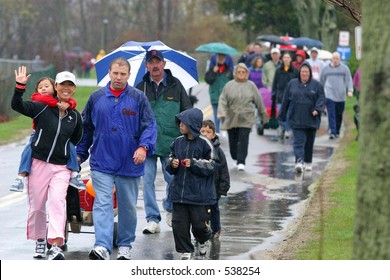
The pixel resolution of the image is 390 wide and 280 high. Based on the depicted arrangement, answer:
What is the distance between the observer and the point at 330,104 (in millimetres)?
27516

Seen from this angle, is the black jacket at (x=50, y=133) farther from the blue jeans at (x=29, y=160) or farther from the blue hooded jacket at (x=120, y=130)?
the blue hooded jacket at (x=120, y=130)

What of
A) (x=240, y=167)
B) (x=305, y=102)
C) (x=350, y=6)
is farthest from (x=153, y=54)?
(x=240, y=167)

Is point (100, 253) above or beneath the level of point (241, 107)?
beneath

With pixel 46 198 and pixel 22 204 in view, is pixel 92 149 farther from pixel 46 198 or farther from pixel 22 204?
pixel 22 204

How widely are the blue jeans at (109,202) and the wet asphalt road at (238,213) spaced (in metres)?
0.50

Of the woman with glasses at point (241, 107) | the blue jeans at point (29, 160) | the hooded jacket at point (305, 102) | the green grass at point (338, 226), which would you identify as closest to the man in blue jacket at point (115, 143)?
the blue jeans at point (29, 160)

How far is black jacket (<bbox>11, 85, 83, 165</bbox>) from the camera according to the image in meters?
11.1

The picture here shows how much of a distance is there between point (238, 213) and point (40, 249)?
13.5 feet

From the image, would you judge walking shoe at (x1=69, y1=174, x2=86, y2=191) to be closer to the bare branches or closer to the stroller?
the bare branches

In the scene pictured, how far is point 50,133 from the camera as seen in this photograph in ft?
36.6

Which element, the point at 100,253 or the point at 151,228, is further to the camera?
the point at 151,228

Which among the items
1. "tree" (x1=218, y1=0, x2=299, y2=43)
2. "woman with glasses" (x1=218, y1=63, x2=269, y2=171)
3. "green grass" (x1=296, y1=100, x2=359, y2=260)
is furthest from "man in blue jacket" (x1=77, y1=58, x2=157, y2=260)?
"tree" (x1=218, y1=0, x2=299, y2=43)

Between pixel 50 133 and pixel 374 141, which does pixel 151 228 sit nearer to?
pixel 50 133

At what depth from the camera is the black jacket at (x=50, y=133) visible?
36.5 ft
